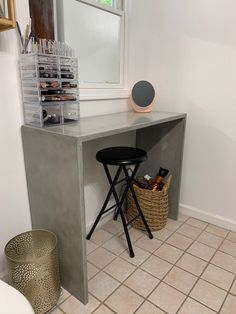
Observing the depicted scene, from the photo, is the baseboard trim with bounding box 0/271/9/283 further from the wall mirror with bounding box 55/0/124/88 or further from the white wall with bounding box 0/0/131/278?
the wall mirror with bounding box 55/0/124/88

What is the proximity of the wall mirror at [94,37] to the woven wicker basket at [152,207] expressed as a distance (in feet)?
2.85

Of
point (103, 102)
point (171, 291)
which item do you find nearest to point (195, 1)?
point (103, 102)

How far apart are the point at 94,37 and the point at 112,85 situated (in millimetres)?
364

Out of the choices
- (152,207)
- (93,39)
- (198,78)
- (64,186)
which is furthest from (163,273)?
(93,39)

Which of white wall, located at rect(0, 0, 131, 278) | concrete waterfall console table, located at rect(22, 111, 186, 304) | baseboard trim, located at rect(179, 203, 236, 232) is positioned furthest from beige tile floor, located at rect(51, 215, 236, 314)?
white wall, located at rect(0, 0, 131, 278)

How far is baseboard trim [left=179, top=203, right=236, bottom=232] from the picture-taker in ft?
6.07

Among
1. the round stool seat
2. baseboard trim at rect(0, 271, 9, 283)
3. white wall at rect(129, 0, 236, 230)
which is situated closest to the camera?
baseboard trim at rect(0, 271, 9, 283)

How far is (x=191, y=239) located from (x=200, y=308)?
0.58 m

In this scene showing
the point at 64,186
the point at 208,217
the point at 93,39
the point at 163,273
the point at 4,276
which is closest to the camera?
the point at 64,186

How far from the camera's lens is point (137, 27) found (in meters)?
1.93

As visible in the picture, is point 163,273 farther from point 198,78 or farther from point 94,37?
point 94,37

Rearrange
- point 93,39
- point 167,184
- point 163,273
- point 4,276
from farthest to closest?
point 167,184, point 93,39, point 163,273, point 4,276

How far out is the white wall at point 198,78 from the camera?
163 centimetres

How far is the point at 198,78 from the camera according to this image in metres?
1.75
